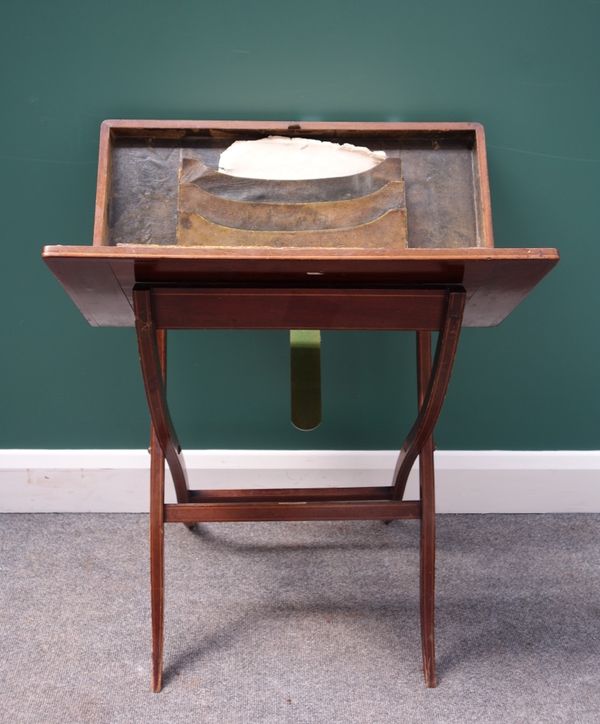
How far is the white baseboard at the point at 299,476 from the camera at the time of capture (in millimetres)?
2201

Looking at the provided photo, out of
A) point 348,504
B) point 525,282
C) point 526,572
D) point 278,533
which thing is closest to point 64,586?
point 278,533

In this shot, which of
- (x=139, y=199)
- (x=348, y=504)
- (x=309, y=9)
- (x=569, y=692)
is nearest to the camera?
Result: (x=569, y=692)

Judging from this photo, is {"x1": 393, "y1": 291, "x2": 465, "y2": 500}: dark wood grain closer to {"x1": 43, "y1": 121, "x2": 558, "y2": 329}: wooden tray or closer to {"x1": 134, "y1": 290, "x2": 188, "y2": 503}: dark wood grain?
{"x1": 43, "y1": 121, "x2": 558, "y2": 329}: wooden tray

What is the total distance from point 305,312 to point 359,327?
0.11m

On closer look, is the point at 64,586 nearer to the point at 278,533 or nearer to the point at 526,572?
the point at 278,533

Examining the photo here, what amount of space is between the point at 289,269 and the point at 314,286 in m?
0.11

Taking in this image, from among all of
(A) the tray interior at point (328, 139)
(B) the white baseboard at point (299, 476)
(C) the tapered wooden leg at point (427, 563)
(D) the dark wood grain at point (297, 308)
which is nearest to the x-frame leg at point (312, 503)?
(C) the tapered wooden leg at point (427, 563)

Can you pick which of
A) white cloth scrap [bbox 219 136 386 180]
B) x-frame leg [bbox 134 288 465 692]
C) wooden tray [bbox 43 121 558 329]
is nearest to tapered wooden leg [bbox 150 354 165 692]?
x-frame leg [bbox 134 288 465 692]

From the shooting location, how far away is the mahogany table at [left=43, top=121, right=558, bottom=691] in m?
1.20

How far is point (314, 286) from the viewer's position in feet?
4.41

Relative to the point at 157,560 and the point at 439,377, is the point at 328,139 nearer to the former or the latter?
the point at 439,377

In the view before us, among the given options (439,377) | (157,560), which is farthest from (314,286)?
(157,560)

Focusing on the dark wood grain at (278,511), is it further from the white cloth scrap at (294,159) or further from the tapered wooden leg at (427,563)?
the white cloth scrap at (294,159)

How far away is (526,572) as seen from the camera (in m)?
1.97
